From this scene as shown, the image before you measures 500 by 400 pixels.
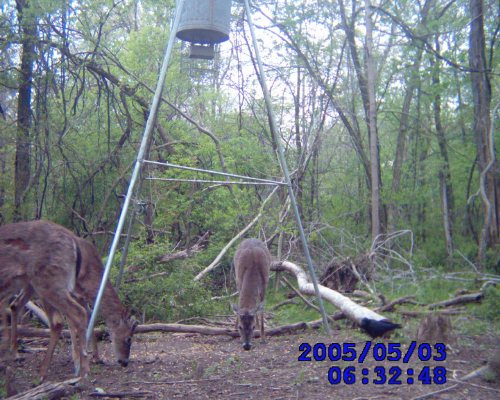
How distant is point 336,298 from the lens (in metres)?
8.55

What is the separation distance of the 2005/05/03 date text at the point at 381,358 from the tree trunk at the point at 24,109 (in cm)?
706

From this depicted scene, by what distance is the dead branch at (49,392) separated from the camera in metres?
4.89

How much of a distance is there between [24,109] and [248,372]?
8.33 m

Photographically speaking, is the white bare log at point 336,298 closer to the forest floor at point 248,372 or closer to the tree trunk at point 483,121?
the forest floor at point 248,372

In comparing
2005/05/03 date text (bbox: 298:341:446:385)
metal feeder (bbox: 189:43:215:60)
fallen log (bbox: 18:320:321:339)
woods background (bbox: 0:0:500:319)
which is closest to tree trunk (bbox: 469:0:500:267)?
woods background (bbox: 0:0:500:319)

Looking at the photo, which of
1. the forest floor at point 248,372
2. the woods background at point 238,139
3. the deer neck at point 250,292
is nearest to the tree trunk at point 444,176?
the woods background at point 238,139

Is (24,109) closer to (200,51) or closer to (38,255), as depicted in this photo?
(200,51)

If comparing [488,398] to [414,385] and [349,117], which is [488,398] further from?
[349,117]

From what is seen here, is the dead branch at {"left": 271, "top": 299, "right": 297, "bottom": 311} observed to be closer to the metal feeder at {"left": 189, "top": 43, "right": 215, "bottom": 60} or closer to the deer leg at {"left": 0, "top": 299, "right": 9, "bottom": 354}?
the metal feeder at {"left": 189, "top": 43, "right": 215, "bottom": 60}

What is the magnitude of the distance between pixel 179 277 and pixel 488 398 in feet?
19.5

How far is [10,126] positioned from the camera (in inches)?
477

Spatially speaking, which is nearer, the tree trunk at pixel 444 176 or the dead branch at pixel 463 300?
the dead branch at pixel 463 300

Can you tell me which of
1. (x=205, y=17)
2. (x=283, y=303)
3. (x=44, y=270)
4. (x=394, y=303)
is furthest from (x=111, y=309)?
(x=283, y=303)

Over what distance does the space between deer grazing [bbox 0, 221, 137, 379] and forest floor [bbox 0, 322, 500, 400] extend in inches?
10.6
